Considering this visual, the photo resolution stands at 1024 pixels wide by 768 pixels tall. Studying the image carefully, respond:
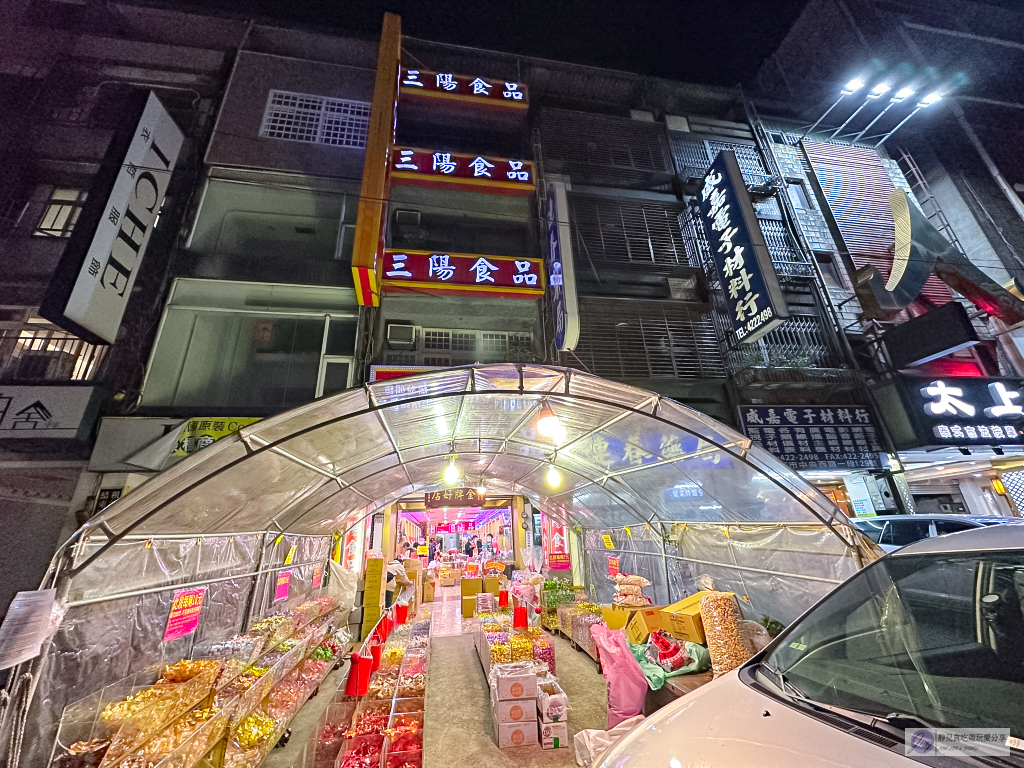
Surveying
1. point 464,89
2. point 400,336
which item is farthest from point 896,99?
point 400,336

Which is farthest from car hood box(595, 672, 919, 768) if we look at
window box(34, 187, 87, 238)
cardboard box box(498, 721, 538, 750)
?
window box(34, 187, 87, 238)

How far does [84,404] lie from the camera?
7.42 m

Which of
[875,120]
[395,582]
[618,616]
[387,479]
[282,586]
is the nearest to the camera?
[618,616]

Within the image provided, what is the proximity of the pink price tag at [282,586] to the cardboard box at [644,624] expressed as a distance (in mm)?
6388

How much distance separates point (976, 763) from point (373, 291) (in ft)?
32.0

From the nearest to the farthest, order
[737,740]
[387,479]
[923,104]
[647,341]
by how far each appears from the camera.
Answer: [737,740] < [387,479] < [647,341] < [923,104]

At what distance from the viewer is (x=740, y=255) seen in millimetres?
9516

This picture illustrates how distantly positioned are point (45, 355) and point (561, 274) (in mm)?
11320

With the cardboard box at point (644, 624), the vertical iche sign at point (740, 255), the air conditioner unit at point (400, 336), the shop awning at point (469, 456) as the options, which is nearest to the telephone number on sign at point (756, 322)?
the vertical iche sign at point (740, 255)

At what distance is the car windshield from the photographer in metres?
1.72

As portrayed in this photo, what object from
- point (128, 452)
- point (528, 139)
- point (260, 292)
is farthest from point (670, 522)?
point (528, 139)

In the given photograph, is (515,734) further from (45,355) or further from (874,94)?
(874,94)

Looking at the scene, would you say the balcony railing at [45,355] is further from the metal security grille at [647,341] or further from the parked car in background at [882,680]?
the parked car in background at [882,680]

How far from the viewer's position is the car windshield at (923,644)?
67.8 inches
